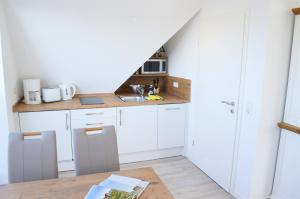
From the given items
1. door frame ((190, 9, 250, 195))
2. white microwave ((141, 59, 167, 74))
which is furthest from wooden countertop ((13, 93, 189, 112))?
door frame ((190, 9, 250, 195))

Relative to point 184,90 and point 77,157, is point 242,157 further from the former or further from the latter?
point 77,157

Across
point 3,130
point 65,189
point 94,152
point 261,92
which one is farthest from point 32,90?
point 261,92

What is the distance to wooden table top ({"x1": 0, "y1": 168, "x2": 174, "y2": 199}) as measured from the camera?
1.39m

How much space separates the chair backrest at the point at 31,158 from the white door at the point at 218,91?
72.7 inches

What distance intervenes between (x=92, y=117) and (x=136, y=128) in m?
0.61

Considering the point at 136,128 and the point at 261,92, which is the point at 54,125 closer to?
the point at 136,128

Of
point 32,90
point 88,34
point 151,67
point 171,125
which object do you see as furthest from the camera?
point 151,67

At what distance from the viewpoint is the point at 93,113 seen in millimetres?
A: 3133

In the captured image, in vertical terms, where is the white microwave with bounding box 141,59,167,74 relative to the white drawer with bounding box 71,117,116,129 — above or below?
above

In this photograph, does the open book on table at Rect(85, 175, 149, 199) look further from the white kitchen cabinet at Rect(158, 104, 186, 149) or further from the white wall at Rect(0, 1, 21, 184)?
the white kitchen cabinet at Rect(158, 104, 186, 149)

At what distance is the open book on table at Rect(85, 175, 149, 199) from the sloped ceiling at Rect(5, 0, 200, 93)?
6.24 feet

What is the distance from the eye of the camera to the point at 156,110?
3.38m

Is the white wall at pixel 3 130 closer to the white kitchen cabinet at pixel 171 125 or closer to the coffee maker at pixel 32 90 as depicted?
the coffee maker at pixel 32 90

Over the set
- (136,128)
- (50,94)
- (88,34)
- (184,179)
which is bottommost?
(184,179)
